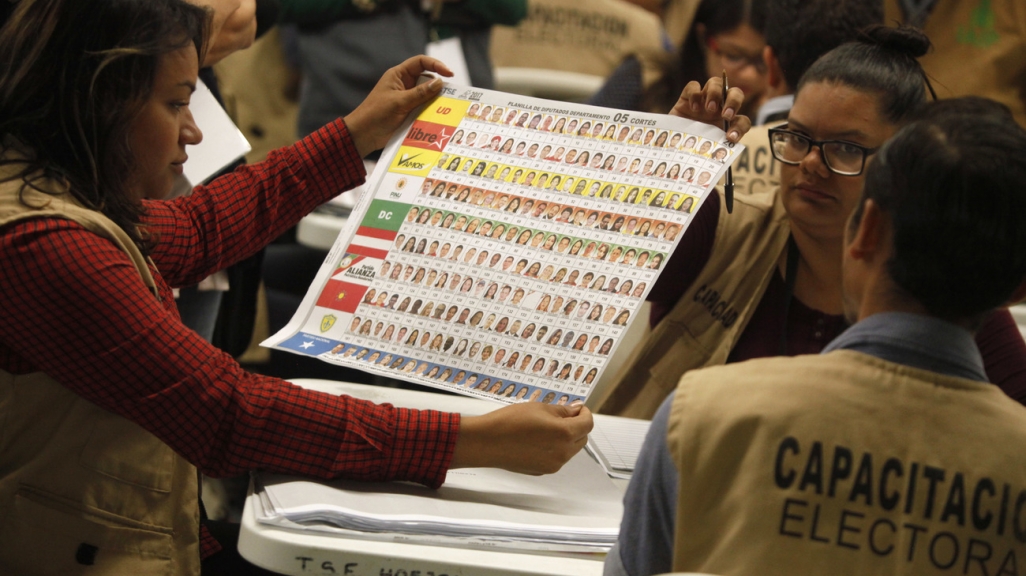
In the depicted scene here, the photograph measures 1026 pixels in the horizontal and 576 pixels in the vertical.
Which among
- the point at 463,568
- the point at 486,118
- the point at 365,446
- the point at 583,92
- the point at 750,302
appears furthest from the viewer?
the point at 583,92

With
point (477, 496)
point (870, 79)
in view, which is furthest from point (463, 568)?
point (870, 79)

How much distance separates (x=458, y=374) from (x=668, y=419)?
430mm

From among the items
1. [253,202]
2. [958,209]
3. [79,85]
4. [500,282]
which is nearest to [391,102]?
[253,202]

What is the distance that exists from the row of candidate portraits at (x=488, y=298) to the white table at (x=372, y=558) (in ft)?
0.99

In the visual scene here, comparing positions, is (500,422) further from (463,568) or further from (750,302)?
(750,302)

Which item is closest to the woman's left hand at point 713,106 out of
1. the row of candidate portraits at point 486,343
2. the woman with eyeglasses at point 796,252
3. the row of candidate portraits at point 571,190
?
A: the row of candidate portraits at point 571,190

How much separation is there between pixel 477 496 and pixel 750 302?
0.64 m

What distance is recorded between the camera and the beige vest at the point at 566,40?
339cm

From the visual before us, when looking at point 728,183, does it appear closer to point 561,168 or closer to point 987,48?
point 561,168

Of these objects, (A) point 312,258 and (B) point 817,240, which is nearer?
(B) point 817,240

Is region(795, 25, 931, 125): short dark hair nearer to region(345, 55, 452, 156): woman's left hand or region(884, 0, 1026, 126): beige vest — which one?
region(345, 55, 452, 156): woman's left hand

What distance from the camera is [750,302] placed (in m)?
1.62

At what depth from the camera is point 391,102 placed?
147 cm

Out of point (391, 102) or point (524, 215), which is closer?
point (524, 215)
